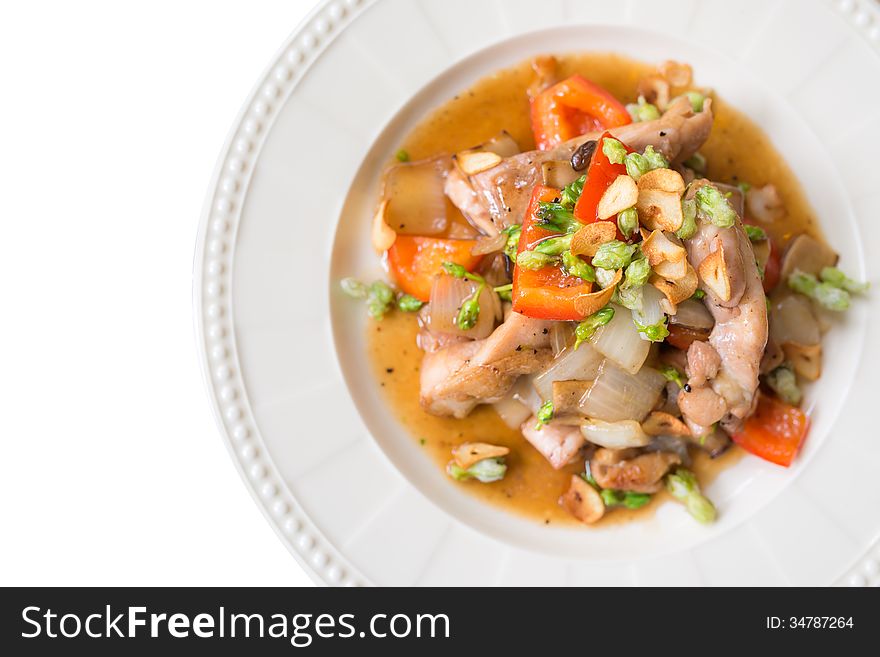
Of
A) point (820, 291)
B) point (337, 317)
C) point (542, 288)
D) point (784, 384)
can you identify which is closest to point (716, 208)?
point (542, 288)

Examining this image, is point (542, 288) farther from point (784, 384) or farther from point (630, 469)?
point (784, 384)

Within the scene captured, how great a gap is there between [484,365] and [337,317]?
763mm

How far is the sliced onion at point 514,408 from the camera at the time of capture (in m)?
3.33

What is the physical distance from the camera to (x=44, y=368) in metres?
3.63

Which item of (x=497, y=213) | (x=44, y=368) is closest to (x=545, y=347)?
(x=497, y=213)

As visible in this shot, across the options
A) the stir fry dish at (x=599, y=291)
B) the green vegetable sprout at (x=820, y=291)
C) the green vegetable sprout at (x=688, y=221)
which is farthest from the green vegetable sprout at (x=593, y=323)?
the green vegetable sprout at (x=820, y=291)

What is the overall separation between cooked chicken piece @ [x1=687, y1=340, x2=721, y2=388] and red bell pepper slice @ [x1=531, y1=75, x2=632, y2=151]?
1.12 metres

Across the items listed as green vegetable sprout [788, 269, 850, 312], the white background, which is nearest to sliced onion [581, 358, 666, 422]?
green vegetable sprout [788, 269, 850, 312]

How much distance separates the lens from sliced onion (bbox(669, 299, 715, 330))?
284 cm

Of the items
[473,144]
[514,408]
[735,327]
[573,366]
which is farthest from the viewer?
[473,144]

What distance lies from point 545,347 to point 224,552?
6.27 ft

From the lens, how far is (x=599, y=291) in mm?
2668

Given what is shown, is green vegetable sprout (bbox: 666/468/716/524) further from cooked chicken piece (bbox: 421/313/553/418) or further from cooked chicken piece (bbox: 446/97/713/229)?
cooked chicken piece (bbox: 446/97/713/229)

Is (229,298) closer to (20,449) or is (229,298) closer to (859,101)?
(20,449)
